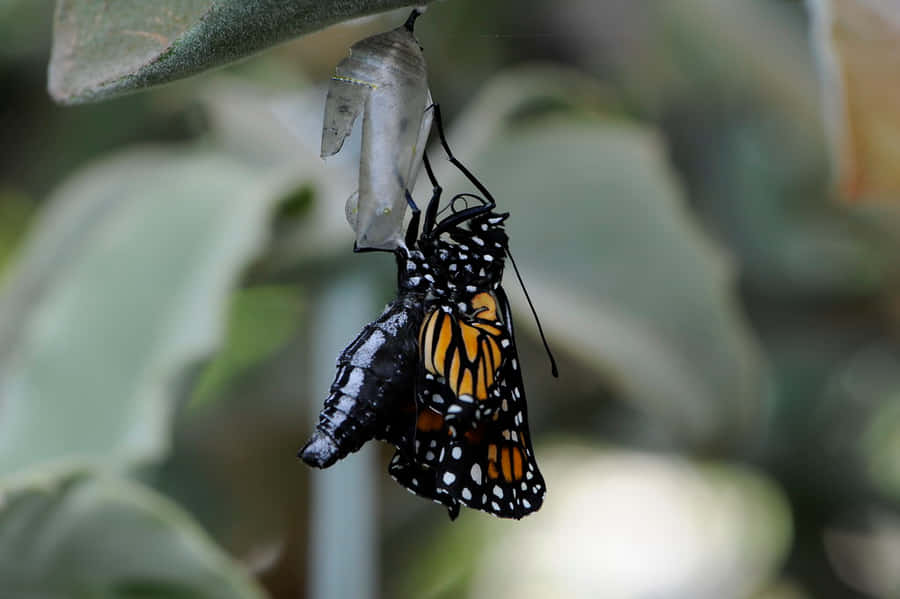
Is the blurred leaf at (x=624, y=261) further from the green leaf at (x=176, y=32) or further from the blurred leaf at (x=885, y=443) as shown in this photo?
the green leaf at (x=176, y=32)

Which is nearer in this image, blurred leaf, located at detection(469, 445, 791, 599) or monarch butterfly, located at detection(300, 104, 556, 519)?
monarch butterfly, located at detection(300, 104, 556, 519)

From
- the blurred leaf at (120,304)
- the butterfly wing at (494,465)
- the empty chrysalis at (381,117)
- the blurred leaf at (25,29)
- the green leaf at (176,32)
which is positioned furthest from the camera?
the blurred leaf at (25,29)

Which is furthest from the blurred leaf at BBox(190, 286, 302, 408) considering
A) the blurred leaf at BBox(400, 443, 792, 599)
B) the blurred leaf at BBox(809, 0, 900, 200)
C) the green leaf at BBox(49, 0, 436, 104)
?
the green leaf at BBox(49, 0, 436, 104)

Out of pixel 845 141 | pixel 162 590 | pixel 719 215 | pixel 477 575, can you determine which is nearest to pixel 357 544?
pixel 162 590

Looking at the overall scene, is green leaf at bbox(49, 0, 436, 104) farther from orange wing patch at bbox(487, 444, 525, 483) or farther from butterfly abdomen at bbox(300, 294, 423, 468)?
orange wing patch at bbox(487, 444, 525, 483)

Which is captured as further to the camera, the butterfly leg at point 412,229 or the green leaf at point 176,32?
→ the butterfly leg at point 412,229

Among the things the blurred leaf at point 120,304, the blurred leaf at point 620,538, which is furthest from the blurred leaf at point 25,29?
the blurred leaf at point 620,538

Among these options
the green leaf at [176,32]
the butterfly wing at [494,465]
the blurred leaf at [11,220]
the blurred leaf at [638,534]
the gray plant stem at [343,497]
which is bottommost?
the blurred leaf at [638,534]
